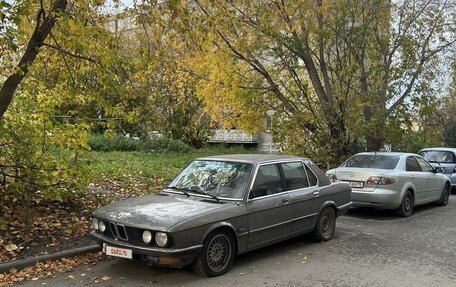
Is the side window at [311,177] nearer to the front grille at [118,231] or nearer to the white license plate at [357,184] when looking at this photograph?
the white license plate at [357,184]

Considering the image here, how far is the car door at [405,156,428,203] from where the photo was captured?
421 inches

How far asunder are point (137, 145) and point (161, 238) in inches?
771

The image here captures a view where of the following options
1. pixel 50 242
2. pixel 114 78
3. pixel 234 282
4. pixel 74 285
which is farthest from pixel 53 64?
pixel 234 282

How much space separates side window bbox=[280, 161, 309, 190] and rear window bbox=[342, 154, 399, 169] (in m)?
3.35

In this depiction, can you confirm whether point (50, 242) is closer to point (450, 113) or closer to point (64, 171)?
point (64, 171)

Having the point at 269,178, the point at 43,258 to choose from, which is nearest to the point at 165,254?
the point at 43,258

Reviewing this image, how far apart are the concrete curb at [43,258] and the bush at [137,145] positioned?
55.4 feet

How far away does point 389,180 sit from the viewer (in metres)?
9.98

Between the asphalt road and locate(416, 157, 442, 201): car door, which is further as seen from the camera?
locate(416, 157, 442, 201): car door

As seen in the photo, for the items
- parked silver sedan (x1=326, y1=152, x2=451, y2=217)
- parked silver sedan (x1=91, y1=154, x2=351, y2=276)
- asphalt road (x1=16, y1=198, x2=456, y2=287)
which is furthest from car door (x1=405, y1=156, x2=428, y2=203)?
parked silver sedan (x1=91, y1=154, x2=351, y2=276)

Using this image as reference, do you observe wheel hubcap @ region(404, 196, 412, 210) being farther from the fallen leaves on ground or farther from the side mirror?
the fallen leaves on ground

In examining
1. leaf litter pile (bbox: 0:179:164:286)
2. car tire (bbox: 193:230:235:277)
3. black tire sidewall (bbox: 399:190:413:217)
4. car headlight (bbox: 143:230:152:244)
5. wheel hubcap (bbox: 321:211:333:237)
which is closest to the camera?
car headlight (bbox: 143:230:152:244)

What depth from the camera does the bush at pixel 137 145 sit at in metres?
24.2

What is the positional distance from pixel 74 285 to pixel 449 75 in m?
18.2
